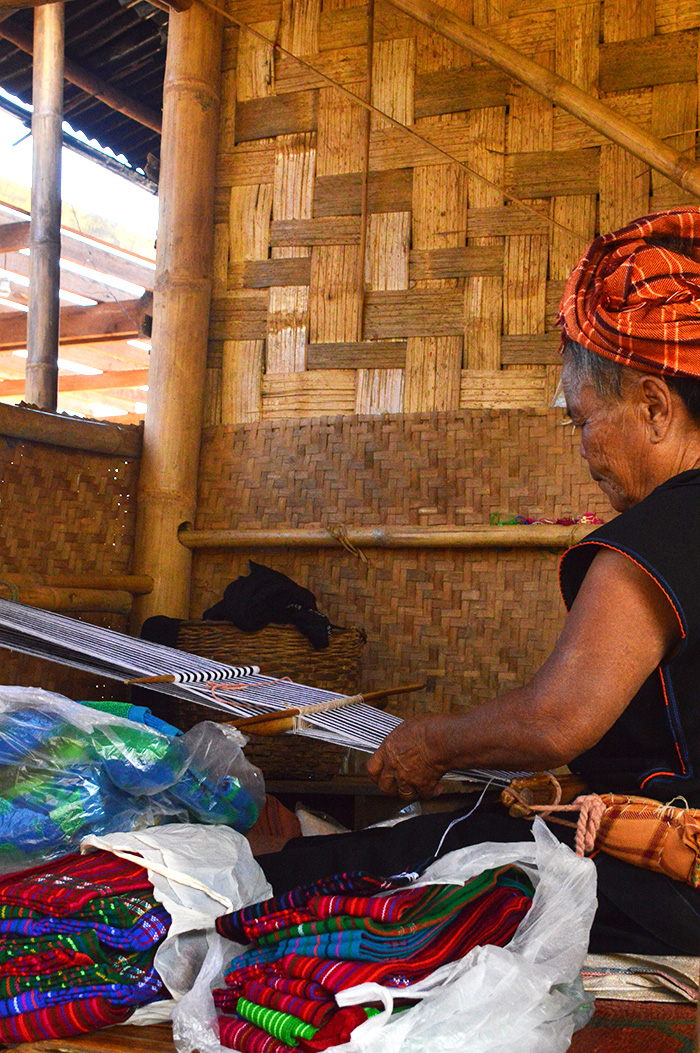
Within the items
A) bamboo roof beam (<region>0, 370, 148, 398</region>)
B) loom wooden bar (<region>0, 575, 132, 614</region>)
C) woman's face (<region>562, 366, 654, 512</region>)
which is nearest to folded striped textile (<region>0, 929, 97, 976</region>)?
woman's face (<region>562, 366, 654, 512</region>)

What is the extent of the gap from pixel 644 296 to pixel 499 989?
3.00 ft

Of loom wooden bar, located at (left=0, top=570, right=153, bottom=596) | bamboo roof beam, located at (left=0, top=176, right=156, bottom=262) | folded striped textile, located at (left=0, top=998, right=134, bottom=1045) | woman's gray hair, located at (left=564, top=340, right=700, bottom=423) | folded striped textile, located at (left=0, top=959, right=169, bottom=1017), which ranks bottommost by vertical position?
folded striped textile, located at (left=0, top=998, right=134, bottom=1045)

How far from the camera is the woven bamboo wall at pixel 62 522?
268cm

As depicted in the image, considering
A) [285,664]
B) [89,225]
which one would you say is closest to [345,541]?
[285,664]

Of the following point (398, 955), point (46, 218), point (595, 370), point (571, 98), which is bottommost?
point (398, 955)

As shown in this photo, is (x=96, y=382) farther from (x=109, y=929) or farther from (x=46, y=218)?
(x=109, y=929)

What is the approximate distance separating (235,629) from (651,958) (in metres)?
1.60

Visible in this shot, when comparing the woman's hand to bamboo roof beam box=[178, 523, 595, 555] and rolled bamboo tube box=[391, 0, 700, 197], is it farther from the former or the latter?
bamboo roof beam box=[178, 523, 595, 555]

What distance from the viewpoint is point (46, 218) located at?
135 inches

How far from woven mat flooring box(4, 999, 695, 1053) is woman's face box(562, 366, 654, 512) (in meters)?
0.70

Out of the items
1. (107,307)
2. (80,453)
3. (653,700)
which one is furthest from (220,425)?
(107,307)

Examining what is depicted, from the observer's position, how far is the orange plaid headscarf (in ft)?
4.47

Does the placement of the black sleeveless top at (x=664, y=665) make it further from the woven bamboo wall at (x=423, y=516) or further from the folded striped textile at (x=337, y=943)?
the woven bamboo wall at (x=423, y=516)

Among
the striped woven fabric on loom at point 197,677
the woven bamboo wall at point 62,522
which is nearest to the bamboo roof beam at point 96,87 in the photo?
the woven bamboo wall at point 62,522
